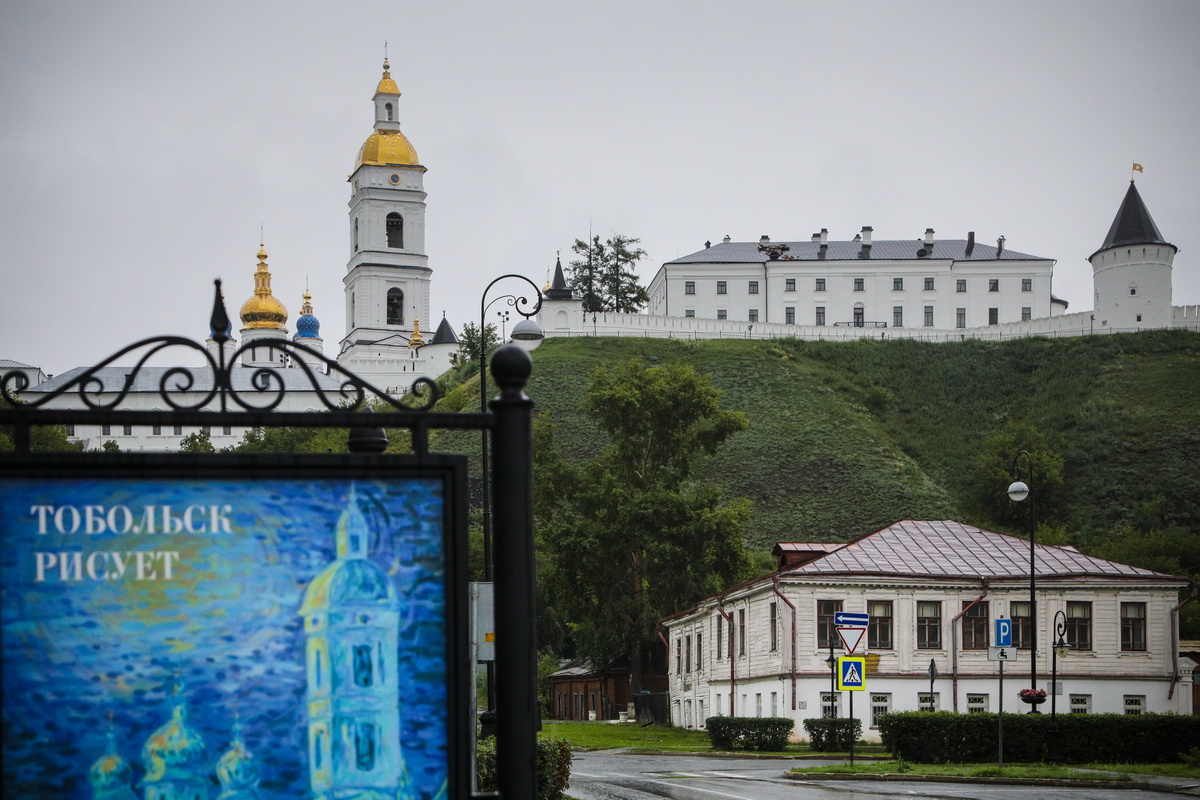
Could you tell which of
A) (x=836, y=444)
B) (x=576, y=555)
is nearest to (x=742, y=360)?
(x=836, y=444)

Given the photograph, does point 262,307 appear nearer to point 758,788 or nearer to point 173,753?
point 758,788

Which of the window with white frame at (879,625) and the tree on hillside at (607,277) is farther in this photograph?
the tree on hillside at (607,277)

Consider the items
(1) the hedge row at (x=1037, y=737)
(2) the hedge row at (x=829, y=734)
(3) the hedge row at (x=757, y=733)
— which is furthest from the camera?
(3) the hedge row at (x=757, y=733)

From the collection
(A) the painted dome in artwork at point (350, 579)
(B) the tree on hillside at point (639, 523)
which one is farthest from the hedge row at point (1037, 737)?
(B) the tree on hillside at point (639, 523)

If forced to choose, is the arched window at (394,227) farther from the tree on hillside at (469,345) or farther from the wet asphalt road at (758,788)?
the wet asphalt road at (758,788)

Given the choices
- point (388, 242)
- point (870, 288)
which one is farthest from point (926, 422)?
point (388, 242)

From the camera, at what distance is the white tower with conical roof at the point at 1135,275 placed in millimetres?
130875

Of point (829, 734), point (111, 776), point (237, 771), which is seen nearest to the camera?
point (111, 776)

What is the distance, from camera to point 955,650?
40906 millimetres

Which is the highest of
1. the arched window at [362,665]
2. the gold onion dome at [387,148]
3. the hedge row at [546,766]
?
the gold onion dome at [387,148]

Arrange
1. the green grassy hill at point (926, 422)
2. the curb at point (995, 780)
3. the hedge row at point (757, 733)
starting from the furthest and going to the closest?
1. the green grassy hill at point (926, 422)
2. the hedge row at point (757, 733)
3. the curb at point (995, 780)

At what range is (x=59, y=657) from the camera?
6305 millimetres

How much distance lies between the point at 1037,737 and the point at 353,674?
84.2 feet

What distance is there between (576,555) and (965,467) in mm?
59981
